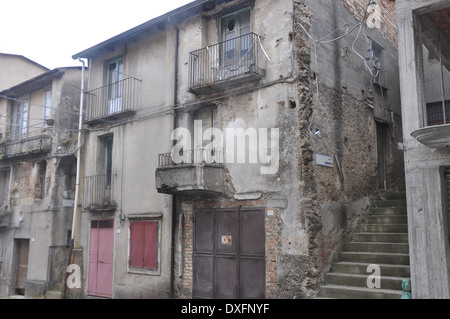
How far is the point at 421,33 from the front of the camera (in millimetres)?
7945

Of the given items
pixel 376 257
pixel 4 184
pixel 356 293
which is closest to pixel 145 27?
pixel 376 257

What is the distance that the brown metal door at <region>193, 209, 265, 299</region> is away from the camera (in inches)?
380

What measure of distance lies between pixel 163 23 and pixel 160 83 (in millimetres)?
1817

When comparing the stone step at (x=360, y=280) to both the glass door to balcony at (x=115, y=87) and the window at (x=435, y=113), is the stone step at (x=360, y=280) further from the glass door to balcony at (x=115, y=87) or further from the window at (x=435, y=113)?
the glass door to balcony at (x=115, y=87)

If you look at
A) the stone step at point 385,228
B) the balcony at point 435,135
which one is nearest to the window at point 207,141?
the stone step at point 385,228

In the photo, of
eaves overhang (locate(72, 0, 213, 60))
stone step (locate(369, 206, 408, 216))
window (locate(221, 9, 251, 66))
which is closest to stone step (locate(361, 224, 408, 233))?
stone step (locate(369, 206, 408, 216))

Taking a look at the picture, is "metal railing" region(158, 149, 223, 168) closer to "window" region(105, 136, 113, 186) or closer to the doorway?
"window" region(105, 136, 113, 186)

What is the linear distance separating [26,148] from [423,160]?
14.9 meters

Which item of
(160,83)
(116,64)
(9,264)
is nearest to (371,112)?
(160,83)

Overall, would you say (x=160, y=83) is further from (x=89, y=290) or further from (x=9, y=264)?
(x=9, y=264)

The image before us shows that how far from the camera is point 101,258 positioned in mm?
13211

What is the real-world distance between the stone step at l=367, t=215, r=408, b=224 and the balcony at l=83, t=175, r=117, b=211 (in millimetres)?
7545

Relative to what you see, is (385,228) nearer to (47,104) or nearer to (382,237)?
(382,237)

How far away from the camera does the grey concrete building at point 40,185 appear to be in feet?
50.1
